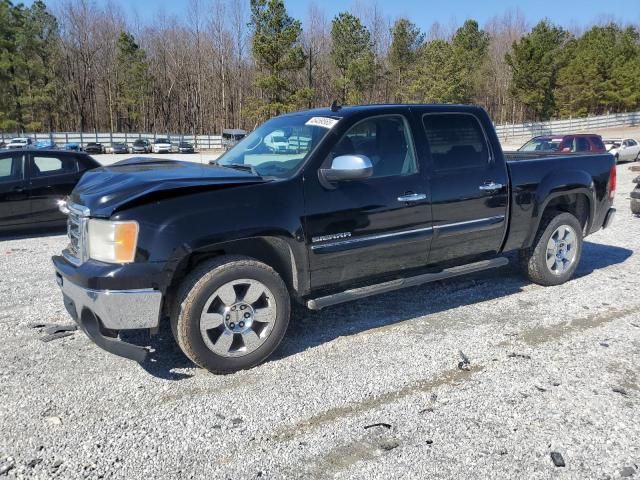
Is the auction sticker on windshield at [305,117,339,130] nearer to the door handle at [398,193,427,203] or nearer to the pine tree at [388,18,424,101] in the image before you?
the door handle at [398,193,427,203]

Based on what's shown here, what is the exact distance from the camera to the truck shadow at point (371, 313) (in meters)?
4.12

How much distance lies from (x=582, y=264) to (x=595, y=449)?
14.3 ft

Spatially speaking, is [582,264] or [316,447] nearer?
[316,447]

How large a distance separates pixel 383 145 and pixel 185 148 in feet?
172

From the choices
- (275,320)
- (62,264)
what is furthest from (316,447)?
(62,264)

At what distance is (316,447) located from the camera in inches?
116

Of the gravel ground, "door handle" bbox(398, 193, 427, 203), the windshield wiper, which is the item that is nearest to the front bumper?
the gravel ground

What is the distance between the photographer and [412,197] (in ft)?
14.6

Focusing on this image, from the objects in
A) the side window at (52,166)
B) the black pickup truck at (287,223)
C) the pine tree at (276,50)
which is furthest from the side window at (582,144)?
the pine tree at (276,50)

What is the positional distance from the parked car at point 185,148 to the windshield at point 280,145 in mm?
51400

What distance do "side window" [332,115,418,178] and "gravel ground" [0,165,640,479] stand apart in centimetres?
137

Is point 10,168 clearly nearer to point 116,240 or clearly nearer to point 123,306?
point 116,240

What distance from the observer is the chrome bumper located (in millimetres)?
3385

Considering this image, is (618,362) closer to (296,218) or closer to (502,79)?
(296,218)
